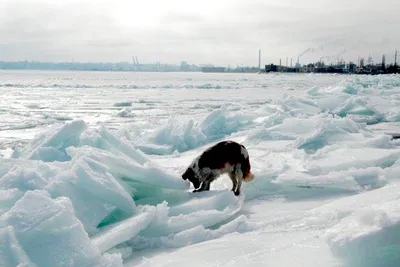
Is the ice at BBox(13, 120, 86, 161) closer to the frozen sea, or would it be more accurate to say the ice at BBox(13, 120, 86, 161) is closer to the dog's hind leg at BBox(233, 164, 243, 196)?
the frozen sea

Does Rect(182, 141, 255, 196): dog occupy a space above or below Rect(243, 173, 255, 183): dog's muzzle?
above

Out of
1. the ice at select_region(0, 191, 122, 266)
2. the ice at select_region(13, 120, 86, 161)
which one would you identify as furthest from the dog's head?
the ice at select_region(0, 191, 122, 266)

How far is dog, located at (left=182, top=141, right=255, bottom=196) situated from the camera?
491cm

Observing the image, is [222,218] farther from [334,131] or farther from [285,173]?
[334,131]

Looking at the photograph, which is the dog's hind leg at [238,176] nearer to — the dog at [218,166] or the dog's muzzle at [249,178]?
the dog at [218,166]

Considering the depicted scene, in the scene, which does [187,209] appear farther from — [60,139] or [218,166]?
[60,139]

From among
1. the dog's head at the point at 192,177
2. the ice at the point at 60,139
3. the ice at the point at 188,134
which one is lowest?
the ice at the point at 188,134

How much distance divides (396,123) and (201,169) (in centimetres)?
1144

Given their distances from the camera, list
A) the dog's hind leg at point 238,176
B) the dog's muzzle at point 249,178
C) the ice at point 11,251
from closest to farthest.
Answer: the ice at point 11,251, the dog's hind leg at point 238,176, the dog's muzzle at point 249,178

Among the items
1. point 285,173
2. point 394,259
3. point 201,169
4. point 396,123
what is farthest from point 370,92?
point 394,259

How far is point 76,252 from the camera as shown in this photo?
2594mm

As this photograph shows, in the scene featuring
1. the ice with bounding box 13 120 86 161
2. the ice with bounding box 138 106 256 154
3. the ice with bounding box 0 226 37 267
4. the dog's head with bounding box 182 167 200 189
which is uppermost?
the ice with bounding box 13 120 86 161

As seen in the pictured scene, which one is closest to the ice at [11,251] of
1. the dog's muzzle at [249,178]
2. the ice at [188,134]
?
the dog's muzzle at [249,178]

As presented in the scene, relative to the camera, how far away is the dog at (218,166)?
491 centimetres
